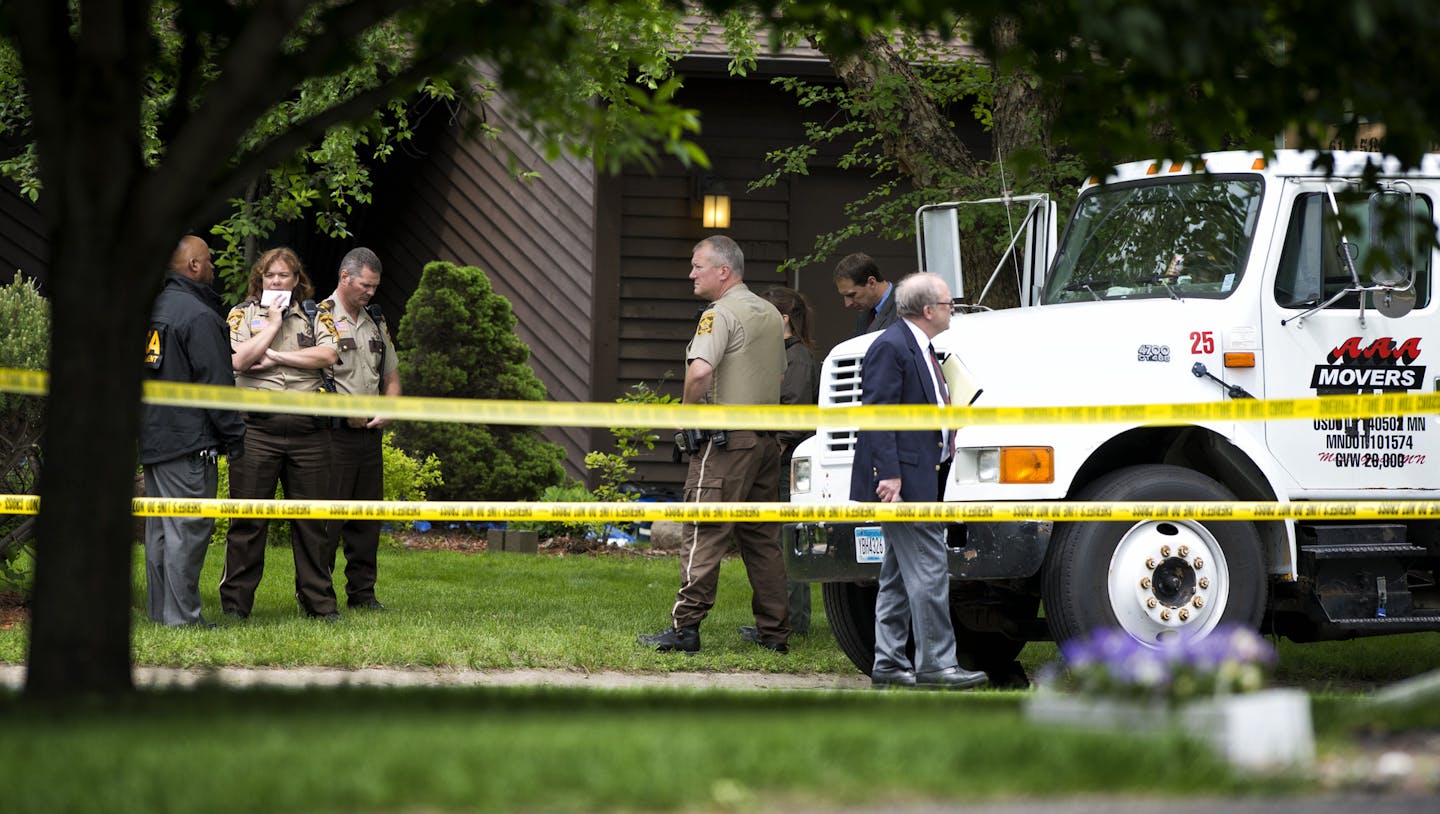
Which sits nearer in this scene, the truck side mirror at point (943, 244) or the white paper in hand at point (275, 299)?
the truck side mirror at point (943, 244)

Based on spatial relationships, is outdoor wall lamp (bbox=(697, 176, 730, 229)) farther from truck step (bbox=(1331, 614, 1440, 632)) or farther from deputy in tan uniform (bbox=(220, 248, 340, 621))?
truck step (bbox=(1331, 614, 1440, 632))

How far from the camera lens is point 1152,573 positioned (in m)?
7.51

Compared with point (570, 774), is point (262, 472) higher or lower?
higher

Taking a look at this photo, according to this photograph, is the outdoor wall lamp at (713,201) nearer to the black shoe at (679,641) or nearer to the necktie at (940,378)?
the black shoe at (679,641)

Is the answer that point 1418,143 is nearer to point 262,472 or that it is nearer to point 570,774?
point 570,774

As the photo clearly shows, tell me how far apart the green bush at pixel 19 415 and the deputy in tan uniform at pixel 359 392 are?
5.25 feet

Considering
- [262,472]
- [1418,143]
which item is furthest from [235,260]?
[1418,143]

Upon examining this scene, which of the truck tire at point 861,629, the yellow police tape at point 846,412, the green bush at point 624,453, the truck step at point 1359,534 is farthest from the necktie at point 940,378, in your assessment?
the green bush at point 624,453

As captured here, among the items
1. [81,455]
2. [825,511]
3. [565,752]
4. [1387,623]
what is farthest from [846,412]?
[565,752]

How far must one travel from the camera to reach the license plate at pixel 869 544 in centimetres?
785

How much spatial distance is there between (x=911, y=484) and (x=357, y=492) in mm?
4033

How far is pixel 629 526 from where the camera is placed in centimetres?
1535

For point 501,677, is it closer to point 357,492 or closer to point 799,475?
point 799,475

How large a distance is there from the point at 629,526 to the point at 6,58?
21.1 feet
